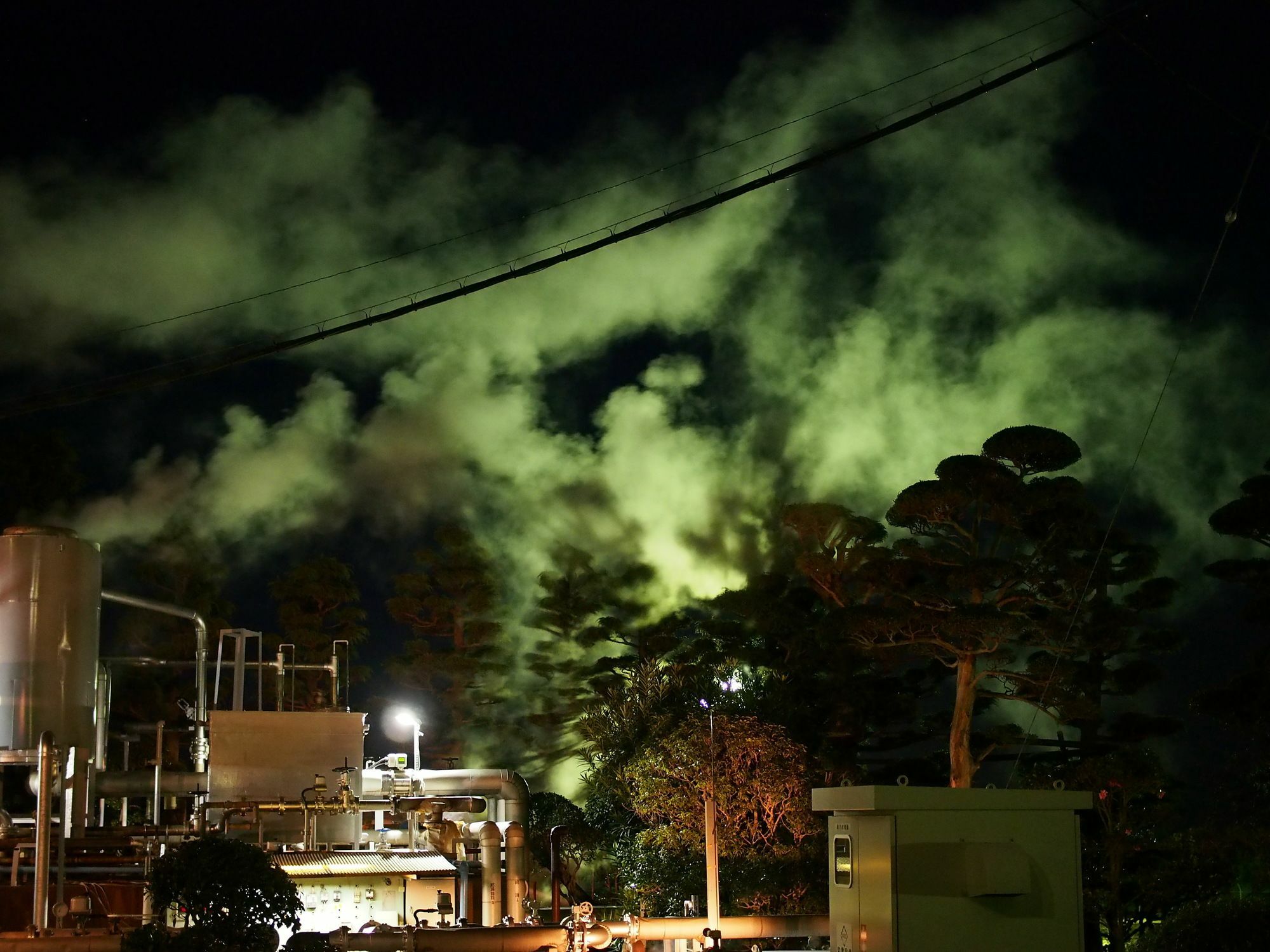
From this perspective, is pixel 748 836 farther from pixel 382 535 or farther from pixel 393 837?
pixel 382 535

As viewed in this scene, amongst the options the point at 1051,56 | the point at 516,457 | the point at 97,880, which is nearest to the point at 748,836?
the point at 97,880

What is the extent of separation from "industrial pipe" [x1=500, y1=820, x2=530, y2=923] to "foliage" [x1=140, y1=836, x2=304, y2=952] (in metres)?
7.35

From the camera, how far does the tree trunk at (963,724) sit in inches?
762

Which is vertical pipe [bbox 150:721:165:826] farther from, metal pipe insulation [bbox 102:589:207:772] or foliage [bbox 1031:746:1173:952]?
foliage [bbox 1031:746:1173:952]

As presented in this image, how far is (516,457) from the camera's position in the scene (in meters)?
32.5

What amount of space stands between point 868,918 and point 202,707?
11.3 m

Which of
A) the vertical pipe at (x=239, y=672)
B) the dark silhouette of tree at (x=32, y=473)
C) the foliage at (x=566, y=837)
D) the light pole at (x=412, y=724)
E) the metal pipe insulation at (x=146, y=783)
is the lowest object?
the foliage at (x=566, y=837)

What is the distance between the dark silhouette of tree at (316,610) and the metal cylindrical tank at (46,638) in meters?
13.3

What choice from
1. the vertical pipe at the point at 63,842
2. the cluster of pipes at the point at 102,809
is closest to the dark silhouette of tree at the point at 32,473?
the cluster of pipes at the point at 102,809

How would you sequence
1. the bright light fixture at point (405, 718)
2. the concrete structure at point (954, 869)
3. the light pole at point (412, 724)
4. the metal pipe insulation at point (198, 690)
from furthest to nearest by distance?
the bright light fixture at point (405, 718)
the light pole at point (412, 724)
the metal pipe insulation at point (198, 690)
the concrete structure at point (954, 869)

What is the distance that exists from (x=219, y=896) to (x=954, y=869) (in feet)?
14.8

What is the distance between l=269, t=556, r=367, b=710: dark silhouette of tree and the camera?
27.0 metres

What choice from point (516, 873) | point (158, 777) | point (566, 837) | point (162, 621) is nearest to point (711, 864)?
point (516, 873)

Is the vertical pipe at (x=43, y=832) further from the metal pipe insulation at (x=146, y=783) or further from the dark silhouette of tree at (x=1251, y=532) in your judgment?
the dark silhouette of tree at (x=1251, y=532)
